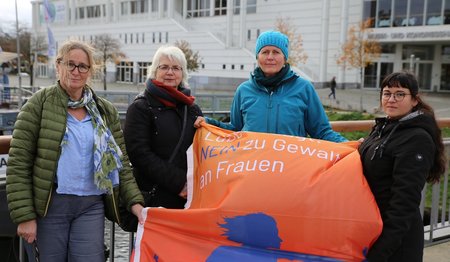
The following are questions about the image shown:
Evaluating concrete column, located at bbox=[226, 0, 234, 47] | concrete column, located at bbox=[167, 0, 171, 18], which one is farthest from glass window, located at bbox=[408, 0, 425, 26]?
concrete column, located at bbox=[167, 0, 171, 18]

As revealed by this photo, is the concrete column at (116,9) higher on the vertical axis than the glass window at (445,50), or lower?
higher

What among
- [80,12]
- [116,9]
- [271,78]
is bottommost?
[271,78]

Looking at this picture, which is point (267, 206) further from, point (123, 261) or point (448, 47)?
point (448, 47)

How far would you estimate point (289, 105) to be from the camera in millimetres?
3213

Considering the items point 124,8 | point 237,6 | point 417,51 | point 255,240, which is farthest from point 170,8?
point 255,240

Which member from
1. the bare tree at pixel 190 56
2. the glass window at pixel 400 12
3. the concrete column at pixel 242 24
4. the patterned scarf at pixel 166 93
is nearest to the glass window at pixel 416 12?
the glass window at pixel 400 12

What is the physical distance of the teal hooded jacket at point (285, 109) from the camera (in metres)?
3.22

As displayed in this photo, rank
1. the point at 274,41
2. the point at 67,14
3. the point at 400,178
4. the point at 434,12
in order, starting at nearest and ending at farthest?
1. the point at 400,178
2. the point at 274,41
3. the point at 434,12
4. the point at 67,14

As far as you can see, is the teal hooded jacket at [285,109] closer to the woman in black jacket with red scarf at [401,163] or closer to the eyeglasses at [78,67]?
the woman in black jacket with red scarf at [401,163]

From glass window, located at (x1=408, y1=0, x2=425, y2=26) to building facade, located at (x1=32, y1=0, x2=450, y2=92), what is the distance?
0.24 ft

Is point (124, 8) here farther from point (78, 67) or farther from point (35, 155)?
point (35, 155)

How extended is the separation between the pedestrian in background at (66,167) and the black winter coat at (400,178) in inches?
56.3

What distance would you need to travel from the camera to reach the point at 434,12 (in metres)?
35.2

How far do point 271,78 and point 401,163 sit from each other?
114 cm
